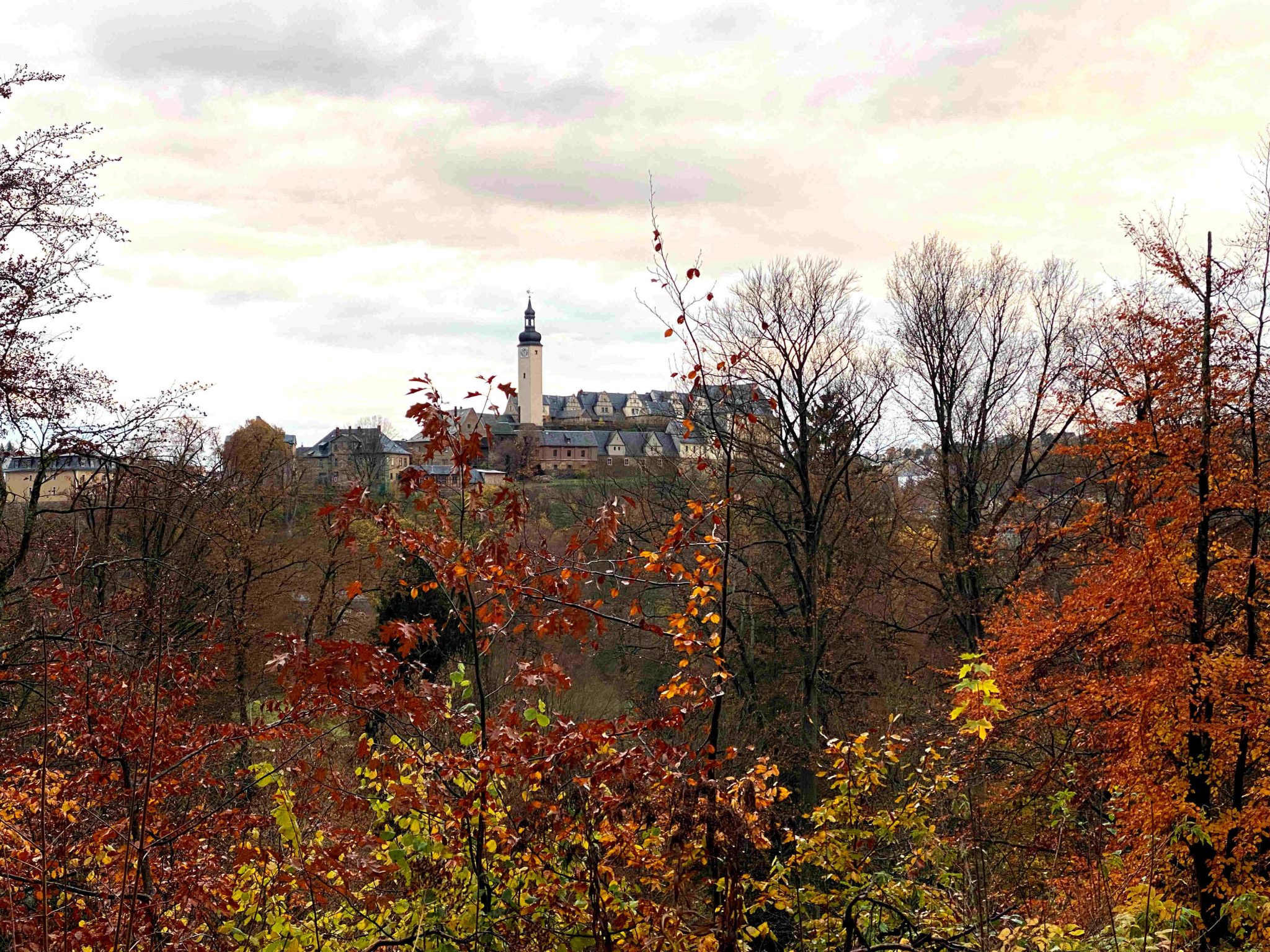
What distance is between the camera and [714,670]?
10.6 m

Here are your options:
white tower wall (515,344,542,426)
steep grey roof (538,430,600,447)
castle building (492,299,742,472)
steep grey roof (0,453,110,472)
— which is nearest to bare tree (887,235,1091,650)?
steep grey roof (0,453,110,472)

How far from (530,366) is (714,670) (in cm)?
10580

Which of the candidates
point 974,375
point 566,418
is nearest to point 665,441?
point 566,418

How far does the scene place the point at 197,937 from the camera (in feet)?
15.6

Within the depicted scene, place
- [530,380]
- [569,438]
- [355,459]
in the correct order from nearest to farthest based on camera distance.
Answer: [355,459]
[569,438]
[530,380]

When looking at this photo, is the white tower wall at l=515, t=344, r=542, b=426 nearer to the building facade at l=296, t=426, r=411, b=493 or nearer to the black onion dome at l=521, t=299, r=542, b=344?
the black onion dome at l=521, t=299, r=542, b=344

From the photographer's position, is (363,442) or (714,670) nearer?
(714,670)

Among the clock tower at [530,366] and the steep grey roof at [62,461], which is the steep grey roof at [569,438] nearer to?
the clock tower at [530,366]

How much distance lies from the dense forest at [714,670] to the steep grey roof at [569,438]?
69.6 metres

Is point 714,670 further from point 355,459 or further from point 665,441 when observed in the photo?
point 665,441

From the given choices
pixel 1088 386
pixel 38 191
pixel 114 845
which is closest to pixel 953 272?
pixel 1088 386

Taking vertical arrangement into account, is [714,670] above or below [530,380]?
below

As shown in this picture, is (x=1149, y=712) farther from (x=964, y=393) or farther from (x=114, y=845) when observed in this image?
(x=964, y=393)

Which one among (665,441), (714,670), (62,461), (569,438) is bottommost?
(714,670)
